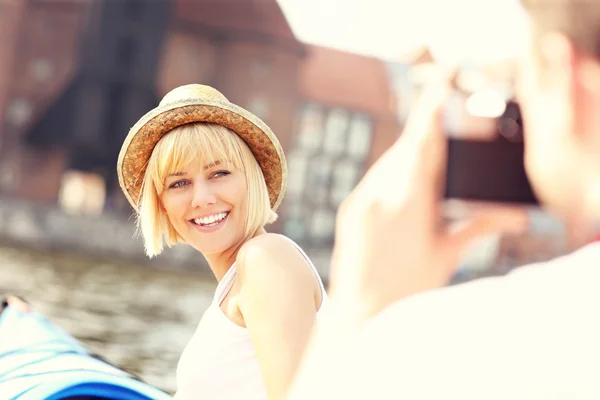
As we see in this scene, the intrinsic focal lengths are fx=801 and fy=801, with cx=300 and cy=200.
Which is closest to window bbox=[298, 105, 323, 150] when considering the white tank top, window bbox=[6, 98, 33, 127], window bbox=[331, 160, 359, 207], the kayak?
window bbox=[331, 160, 359, 207]

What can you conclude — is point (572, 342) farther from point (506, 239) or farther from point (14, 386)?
point (14, 386)

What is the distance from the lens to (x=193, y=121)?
1.09m

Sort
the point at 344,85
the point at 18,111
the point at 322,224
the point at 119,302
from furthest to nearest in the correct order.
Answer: the point at 344,85, the point at 322,224, the point at 18,111, the point at 119,302

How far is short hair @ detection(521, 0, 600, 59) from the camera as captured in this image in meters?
0.40

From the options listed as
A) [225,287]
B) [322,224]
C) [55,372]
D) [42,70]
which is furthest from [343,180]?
[225,287]

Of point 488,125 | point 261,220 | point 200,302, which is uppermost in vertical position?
point 488,125

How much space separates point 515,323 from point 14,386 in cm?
133

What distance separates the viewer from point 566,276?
49 cm

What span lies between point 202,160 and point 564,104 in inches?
27.9

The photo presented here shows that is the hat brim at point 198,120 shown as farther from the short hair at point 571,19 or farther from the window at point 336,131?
the window at point 336,131

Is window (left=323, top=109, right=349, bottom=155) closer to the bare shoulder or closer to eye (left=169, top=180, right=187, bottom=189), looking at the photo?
eye (left=169, top=180, right=187, bottom=189)

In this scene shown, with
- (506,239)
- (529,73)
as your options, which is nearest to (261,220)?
(506,239)

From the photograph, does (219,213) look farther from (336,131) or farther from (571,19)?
(336,131)

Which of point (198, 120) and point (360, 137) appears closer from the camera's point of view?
point (198, 120)
